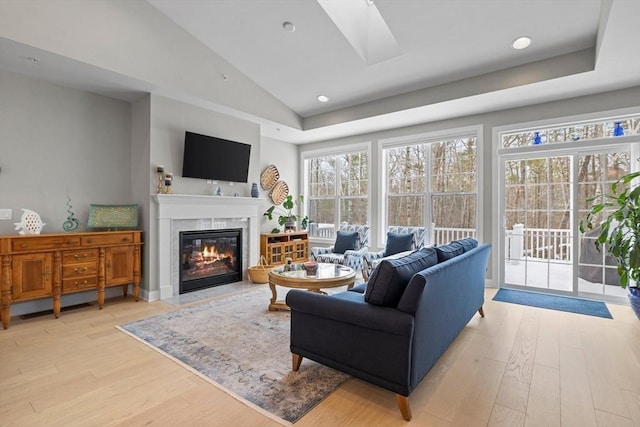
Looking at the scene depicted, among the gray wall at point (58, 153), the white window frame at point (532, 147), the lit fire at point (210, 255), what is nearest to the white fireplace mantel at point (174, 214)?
the lit fire at point (210, 255)

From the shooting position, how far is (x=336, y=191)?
679cm

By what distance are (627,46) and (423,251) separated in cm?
286

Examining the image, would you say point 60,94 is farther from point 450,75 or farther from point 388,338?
point 450,75

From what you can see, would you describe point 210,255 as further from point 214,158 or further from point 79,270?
point 79,270

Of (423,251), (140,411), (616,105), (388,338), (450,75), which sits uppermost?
(450,75)

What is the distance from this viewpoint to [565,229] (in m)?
4.44

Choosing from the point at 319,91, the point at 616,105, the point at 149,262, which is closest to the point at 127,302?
the point at 149,262

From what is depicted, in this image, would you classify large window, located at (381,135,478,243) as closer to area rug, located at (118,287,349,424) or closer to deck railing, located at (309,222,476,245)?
deck railing, located at (309,222,476,245)

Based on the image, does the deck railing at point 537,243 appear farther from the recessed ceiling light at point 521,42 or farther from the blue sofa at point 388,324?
the blue sofa at point 388,324

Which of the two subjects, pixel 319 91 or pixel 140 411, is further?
pixel 319 91

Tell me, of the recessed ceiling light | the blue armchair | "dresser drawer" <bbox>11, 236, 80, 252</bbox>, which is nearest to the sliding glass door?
the recessed ceiling light

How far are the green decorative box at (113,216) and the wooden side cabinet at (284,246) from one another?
2.20m

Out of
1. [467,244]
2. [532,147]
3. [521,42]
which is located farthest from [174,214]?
[532,147]

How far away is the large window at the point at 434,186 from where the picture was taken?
204 inches
